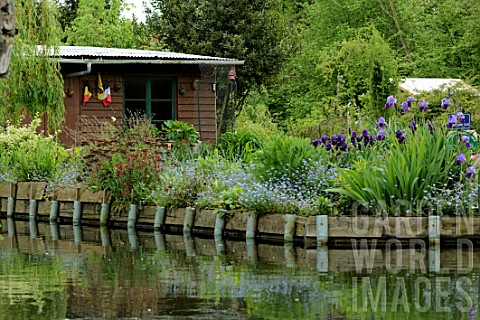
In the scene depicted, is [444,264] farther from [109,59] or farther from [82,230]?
[109,59]

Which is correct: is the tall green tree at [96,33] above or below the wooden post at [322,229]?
above

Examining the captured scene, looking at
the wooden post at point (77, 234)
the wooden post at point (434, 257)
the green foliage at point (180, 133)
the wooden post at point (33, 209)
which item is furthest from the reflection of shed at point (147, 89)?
the wooden post at point (434, 257)

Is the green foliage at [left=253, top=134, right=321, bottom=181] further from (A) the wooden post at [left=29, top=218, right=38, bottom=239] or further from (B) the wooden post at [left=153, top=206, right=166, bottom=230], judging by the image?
(A) the wooden post at [left=29, top=218, right=38, bottom=239]

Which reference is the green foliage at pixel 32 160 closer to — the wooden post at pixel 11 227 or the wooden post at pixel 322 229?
the wooden post at pixel 11 227

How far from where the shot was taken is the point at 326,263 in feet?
39.1

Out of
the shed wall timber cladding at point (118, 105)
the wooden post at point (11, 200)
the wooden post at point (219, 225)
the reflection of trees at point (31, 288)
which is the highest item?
the shed wall timber cladding at point (118, 105)

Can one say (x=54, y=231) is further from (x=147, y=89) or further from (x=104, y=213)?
(x=147, y=89)

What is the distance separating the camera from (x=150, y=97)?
28.7 metres

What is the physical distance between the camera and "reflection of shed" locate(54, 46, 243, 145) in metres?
27.8

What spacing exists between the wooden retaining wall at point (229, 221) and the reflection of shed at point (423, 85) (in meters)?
16.4

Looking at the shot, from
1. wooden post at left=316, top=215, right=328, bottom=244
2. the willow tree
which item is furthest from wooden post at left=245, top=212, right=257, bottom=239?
the willow tree

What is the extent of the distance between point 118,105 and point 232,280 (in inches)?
727

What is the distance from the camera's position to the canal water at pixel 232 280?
27.8ft

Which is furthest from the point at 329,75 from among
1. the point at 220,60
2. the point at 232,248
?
the point at 232,248
